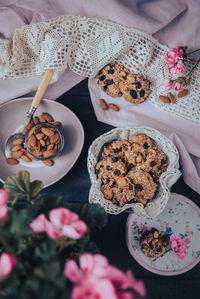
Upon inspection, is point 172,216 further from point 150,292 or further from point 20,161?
point 20,161

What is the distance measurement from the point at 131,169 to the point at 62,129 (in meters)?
0.24

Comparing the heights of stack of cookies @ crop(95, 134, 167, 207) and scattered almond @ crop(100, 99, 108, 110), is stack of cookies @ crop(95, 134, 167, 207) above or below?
below

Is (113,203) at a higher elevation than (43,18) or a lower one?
lower

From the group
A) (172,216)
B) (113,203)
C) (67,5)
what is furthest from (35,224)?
(67,5)

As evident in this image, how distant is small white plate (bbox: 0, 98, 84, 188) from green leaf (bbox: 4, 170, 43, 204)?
35 cm

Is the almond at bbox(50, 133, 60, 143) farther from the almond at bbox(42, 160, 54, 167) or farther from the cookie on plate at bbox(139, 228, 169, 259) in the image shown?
the cookie on plate at bbox(139, 228, 169, 259)

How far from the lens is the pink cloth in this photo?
823 mm

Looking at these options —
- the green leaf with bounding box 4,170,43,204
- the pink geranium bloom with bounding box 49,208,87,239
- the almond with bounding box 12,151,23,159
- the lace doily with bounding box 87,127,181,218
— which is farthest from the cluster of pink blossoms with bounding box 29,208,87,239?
the almond with bounding box 12,151,23,159

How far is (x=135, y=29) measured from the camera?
2.67ft

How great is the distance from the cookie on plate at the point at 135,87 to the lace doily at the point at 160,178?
10 centimetres

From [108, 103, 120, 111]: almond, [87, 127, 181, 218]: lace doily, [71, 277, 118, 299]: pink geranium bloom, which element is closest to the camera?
[71, 277, 118, 299]: pink geranium bloom

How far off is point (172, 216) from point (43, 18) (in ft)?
2.15

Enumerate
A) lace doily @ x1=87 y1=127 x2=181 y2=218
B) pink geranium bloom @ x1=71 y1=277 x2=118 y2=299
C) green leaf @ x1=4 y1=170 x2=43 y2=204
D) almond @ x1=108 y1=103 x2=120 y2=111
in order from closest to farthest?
pink geranium bloom @ x1=71 y1=277 x2=118 y2=299 < green leaf @ x1=4 y1=170 x2=43 y2=204 < lace doily @ x1=87 y1=127 x2=181 y2=218 < almond @ x1=108 y1=103 x2=120 y2=111

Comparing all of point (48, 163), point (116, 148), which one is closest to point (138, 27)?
point (116, 148)
